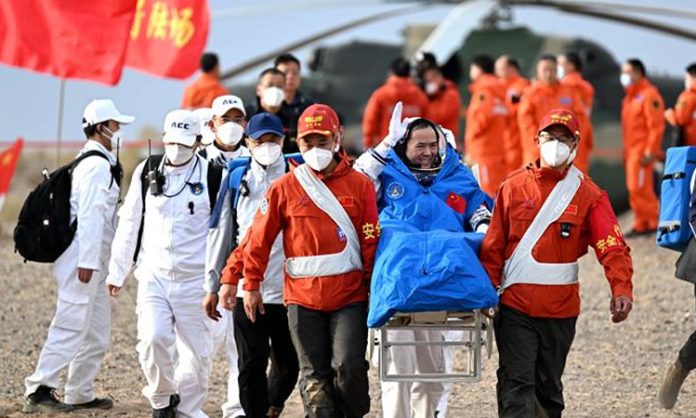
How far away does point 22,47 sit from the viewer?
1159 centimetres

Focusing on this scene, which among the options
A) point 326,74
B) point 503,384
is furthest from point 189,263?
point 326,74

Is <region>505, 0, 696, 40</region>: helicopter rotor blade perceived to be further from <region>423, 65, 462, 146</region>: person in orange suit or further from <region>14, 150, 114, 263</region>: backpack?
<region>14, 150, 114, 263</region>: backpack

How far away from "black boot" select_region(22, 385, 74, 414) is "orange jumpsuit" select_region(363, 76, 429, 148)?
690cm

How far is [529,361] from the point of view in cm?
654

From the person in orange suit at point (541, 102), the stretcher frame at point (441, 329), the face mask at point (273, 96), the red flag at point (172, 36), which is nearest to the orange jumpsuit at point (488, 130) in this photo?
the person in orange suit at point (541, 102)

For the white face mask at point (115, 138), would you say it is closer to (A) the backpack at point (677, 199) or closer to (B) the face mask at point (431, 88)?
(A) the backpack at point (677, 199)

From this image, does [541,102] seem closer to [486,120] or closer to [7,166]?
[486,120]

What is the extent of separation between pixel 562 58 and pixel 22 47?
21.9ft

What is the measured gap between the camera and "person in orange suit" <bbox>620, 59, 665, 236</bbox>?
16047 mm

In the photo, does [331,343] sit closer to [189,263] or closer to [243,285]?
[243,285]

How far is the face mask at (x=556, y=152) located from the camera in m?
6.54

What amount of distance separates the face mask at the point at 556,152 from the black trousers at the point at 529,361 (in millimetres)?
703

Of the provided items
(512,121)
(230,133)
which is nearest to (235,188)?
(230,133)

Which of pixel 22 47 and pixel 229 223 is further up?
pixel 22 47
